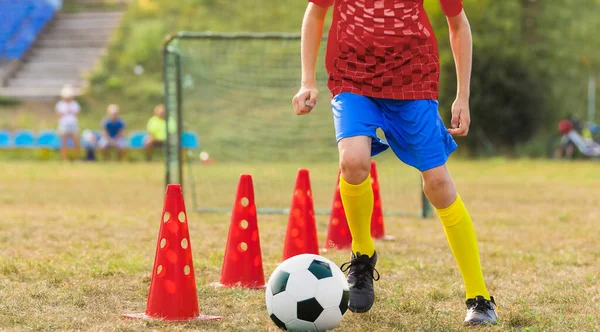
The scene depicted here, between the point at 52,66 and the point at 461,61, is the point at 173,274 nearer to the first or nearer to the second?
the point at 461,61

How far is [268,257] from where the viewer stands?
552 centimetres

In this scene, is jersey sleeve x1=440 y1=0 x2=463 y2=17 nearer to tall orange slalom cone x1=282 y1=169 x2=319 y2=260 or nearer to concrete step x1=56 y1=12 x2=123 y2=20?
tall orange slalom cone x1=282 y1=169 x2=319 y2=260

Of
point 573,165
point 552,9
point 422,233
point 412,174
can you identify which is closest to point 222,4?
point 552,9

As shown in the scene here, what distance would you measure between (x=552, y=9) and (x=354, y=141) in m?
19.4

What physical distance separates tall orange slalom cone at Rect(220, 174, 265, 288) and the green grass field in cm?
16

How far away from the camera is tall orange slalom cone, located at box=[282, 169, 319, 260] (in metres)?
4.93

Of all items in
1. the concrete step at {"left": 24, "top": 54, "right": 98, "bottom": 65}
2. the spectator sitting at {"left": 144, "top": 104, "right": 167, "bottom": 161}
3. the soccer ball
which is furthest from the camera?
the concrete step at {"left": 24, "top": 54, "right": 98, "bottom": 65}

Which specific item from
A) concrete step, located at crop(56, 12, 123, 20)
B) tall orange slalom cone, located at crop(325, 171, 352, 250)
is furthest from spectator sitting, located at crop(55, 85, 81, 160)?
tall orange slalom cone, located at crop(325, 171, 352, 250)

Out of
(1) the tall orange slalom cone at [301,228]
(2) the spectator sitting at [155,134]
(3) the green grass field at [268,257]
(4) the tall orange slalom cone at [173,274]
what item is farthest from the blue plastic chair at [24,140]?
(4) the tall orange slalom cone at [173,274]

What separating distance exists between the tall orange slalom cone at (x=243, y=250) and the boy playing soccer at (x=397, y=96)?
2.48ft

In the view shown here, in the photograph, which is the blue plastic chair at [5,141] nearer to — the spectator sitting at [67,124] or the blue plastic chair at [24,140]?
the blue plastic chair at [24,140]

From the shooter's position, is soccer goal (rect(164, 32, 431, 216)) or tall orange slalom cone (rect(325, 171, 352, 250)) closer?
tall orange slalom cone (rect(325, 171, 352, 250))

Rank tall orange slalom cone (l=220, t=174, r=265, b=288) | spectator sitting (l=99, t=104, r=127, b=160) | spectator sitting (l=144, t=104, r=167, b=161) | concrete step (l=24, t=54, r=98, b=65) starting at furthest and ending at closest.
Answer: concrete step (l=24, t=54, r=98, b=65) → spectator sitting (l=99, t=104, r=127, b=160) → spectator sitting (l=144, t=104, r=167, b=161) → tall orange slalom cone (l=220, t=174, r=265, b=288)

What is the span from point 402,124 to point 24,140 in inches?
A: 677
